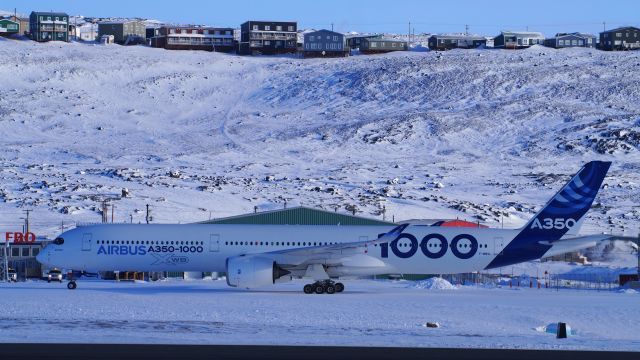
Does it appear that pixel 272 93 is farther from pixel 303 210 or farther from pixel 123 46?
pixel 303 210

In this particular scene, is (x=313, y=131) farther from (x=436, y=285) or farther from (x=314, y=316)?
(x=314, y=316)

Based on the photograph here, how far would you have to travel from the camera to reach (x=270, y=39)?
646 feet

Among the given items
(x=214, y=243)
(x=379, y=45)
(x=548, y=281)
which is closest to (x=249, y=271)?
(x=214, y=243)

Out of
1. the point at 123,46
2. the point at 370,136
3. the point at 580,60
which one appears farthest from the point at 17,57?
the point at 580,60

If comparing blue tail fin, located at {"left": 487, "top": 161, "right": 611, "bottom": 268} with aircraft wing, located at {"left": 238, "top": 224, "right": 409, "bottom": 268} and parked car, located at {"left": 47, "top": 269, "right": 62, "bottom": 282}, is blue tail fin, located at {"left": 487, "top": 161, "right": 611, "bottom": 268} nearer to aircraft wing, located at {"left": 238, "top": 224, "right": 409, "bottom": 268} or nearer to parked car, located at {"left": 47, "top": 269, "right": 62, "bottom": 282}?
aircraft wing, located at {"left": 238, "top": 224, "right": 409, "bottom": 268}

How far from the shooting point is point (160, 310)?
3925cm

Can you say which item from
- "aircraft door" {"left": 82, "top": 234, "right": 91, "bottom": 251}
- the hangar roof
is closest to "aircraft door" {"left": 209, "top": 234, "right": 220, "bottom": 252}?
"aircraft door" {"left": 82, "top": 234, "right": 91, "bottom": 251}

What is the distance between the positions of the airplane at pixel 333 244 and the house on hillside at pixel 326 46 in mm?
144395

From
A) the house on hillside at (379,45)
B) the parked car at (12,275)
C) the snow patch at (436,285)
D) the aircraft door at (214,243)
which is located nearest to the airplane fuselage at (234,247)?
the aircraft door at (214,243)

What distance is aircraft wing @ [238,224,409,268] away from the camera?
4897cm

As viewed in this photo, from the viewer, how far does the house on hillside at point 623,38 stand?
19625 centimetres

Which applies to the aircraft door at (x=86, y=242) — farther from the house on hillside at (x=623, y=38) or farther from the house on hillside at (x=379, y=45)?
the house on hillside at (x=623, y=38)

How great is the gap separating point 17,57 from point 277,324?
512 feet

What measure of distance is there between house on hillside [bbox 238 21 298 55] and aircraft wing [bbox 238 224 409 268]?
147m
